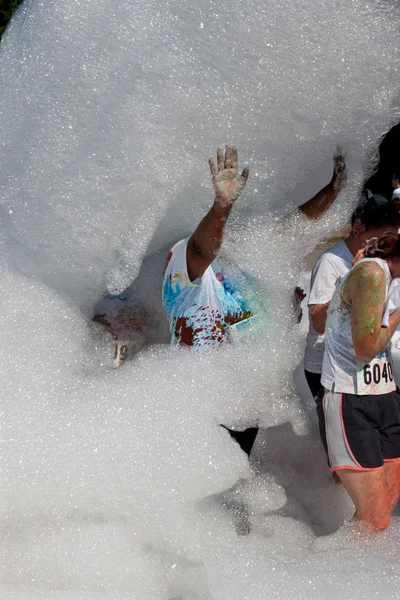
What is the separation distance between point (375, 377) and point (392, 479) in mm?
294

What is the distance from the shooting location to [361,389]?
1876 millimetres

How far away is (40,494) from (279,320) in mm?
824

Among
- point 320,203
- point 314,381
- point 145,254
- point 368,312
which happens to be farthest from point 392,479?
point 145,254

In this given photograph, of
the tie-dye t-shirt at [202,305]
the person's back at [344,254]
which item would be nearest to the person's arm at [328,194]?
the person's back at [344,254]

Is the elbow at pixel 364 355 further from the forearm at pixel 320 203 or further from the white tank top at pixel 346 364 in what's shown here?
the forearm at pixel 320 203

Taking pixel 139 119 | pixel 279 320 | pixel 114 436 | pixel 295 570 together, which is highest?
pixel 139 119

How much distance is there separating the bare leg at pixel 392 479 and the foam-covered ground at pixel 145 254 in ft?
0.31

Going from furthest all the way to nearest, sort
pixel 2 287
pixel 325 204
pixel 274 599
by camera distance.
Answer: pixel 325 204
pixel 2 287
pixel 274 599

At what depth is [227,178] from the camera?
172 cm

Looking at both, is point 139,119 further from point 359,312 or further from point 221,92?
point 359,312

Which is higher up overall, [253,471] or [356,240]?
[356,240]

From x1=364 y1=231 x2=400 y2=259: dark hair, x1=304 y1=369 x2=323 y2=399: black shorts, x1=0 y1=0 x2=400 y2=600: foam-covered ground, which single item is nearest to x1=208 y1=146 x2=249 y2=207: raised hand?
x1=0 y1=0 x2=400 y2=600: foam-covered ground

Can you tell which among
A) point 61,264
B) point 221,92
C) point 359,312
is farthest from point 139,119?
point 359,312

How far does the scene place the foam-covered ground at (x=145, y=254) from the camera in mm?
1841
